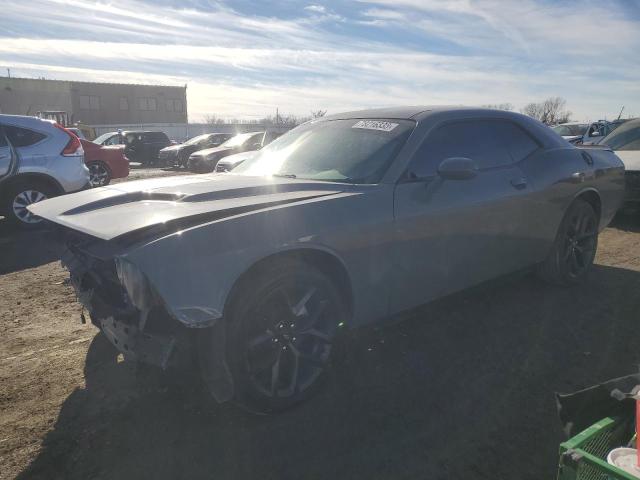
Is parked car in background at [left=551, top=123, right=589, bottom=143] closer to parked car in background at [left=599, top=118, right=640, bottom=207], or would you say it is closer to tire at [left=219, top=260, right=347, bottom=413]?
parked car in background at [left=599, top=118, right=640, bottom=207]

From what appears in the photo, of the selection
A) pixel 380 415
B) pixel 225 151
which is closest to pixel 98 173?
pixel 225 151

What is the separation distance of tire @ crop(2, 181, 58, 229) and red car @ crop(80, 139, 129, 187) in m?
3.88

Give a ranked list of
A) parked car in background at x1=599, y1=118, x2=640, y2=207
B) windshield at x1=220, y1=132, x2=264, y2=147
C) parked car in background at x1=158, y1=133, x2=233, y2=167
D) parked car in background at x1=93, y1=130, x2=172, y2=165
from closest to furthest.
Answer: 1. parked car in background at x1=599, y1=118, x2=640, y2=207
2. windshield at x1=220, y1=132, x2=264, y2=147
3. parked car in background at x1=158, y1=133, x2=233, y2=167
4. parked car in background at x1=93, y1=130, x2=172, y2=165

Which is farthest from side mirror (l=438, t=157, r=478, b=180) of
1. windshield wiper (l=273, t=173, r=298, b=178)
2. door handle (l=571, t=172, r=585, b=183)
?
door handle (l=571, t=172, r=585, b=183)

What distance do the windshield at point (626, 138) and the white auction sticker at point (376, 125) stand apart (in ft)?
22.0

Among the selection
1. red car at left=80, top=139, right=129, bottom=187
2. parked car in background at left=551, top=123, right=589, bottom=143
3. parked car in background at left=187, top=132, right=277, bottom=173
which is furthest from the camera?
parked car in background at left=551, top=123, right=589, bottom=143

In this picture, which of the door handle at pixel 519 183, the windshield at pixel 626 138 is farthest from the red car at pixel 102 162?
the windshield at pixel 626 138

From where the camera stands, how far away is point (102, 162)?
1081cm

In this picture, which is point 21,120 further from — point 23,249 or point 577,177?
point 577,177

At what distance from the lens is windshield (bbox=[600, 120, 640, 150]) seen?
322 inches

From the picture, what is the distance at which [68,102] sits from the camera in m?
55.2

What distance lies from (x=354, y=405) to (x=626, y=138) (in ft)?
26.6

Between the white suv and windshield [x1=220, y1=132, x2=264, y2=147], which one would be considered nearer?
the white suv

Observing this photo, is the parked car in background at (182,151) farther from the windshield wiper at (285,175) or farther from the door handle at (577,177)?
the door handle at (577,177)
